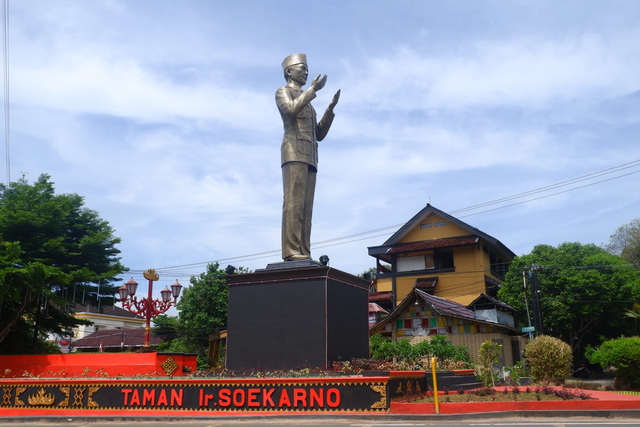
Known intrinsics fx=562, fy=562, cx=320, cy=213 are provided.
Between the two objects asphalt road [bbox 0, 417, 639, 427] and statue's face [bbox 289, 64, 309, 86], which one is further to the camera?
statue's face [bbox 289, 64, 309, 86]

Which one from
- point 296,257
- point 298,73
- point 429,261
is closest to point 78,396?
point 296,257

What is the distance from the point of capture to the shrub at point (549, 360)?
14.0 meters

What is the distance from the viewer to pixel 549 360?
1409 centimetres

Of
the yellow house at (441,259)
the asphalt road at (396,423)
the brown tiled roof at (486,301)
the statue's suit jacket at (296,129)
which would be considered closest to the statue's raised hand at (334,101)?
the statue's suit jacket at (296,129)

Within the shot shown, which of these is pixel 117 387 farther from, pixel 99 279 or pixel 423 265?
pixel 423 265

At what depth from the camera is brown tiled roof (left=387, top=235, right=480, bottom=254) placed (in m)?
36.2

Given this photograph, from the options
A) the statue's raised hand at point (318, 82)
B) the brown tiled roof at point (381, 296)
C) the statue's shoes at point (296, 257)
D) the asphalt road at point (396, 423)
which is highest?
the statue's raised hand at point (318, 82)

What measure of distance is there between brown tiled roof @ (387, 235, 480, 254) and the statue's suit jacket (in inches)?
967

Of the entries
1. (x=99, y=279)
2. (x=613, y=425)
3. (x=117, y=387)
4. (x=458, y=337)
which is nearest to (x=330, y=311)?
(x=117, y=387)

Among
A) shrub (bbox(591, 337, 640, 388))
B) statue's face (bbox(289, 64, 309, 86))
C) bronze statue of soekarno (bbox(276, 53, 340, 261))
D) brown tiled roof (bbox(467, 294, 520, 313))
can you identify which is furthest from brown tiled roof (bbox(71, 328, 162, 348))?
shrub (bbox(591, 337, 640, 388))

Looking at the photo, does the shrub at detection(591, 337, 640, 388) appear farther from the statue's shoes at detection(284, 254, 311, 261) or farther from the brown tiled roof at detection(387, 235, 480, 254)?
the brown tiled roof at detection(387, 235, 480, 254)

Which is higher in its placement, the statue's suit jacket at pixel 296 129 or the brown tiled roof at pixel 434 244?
the brown tiled roof at pixel 434 244

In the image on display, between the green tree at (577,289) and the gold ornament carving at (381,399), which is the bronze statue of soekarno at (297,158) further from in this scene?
the green tree at (577,289)

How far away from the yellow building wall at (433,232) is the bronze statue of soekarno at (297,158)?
2601 cm
